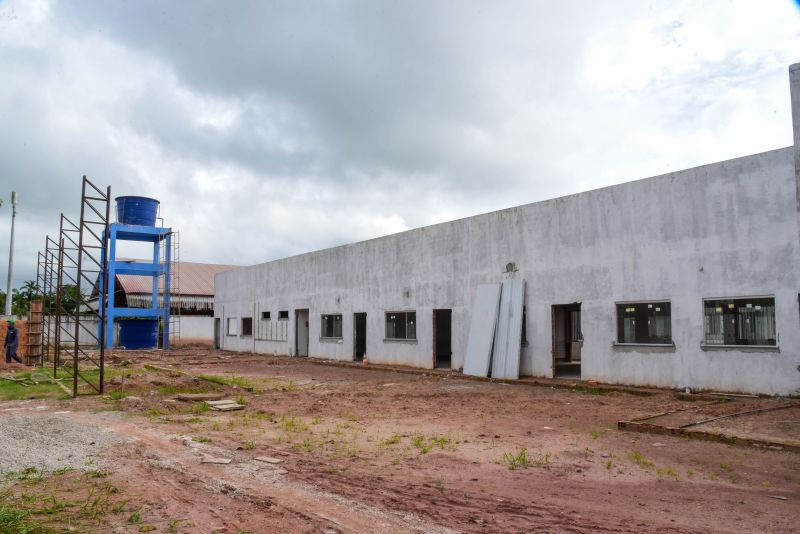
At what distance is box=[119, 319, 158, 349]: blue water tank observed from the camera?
116 feet

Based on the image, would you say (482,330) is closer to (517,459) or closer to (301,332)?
(517,459)

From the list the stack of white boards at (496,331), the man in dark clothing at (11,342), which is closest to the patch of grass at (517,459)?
the stack of white boards at (496,331)

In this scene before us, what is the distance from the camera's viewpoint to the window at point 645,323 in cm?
1368

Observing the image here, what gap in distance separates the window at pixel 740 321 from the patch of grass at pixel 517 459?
7219 mm

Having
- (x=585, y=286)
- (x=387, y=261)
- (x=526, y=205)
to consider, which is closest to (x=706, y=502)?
(x=585, y=286)

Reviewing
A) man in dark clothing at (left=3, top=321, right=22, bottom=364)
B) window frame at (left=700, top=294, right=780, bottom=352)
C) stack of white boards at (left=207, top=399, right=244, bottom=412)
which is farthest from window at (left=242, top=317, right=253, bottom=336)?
window frame at (left=700, top=294, right=780, bottom=352)

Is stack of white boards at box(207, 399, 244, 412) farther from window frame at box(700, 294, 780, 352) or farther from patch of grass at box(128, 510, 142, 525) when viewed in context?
window frame at box(700, 294, 780, 352)

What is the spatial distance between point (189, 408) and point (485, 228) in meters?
10.7

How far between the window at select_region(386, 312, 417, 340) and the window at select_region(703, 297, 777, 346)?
1065 cm

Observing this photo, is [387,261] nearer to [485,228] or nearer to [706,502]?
[485,228]

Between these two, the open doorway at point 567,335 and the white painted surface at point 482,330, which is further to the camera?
the open doorway at point 567,335

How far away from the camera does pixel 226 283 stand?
36938mm

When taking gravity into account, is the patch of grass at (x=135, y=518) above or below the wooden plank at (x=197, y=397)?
above

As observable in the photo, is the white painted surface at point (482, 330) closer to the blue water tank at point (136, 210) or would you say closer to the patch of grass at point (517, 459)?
the patch of grass at point (517, 459)
